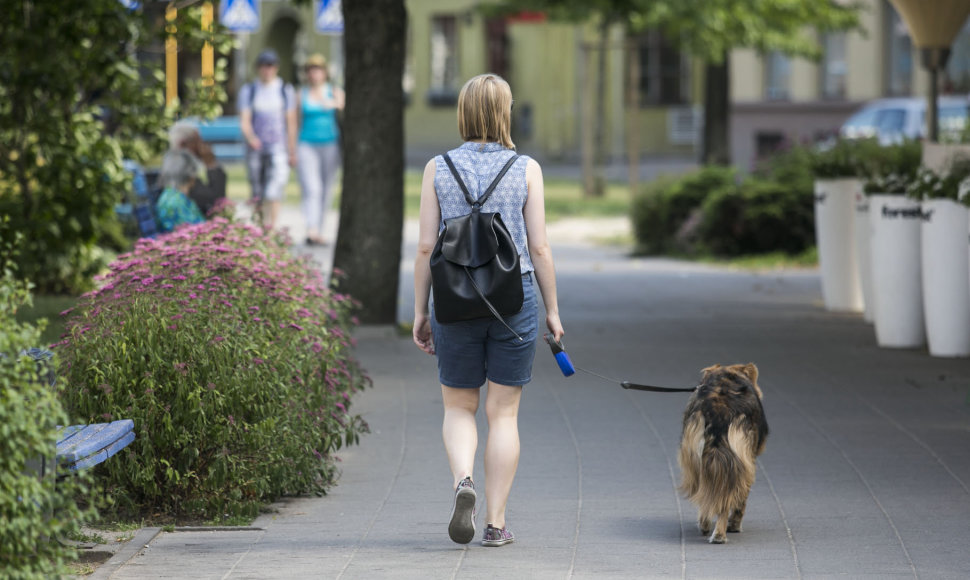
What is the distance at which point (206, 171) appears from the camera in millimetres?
11836

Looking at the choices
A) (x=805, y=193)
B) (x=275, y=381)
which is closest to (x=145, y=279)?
(x=275, y=381)

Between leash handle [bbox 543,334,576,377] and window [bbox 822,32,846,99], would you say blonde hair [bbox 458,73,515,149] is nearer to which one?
leash handle [bbox 543,334,576,377]

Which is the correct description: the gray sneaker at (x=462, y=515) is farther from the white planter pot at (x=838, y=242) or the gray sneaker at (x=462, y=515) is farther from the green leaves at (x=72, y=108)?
the white planter pot at (x=838, y=242)

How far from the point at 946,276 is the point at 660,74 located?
36458mm

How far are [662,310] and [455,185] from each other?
28.3 ft

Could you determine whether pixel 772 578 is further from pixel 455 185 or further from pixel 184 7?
pixel 184 7

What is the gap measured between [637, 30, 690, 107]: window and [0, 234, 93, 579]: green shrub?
4282 centimetres

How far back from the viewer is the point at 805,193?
18.6 metres

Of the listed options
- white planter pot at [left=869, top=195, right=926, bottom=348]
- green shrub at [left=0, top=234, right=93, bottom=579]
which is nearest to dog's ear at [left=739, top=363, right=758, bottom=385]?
green shrub at [left=0, top=234, right=93, bottom=579]

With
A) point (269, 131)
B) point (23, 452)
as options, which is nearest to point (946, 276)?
point (23, 452)

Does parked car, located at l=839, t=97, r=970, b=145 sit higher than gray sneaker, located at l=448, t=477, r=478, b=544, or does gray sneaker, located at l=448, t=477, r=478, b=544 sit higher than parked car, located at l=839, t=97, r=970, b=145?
parked car, located at l=839, t=97, r=970, b=145

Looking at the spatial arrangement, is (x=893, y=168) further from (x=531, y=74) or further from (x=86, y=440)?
(x=531, y=74)

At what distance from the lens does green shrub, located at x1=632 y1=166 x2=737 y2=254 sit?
19.9 metres

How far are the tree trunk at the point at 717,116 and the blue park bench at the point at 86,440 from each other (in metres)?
18.5
